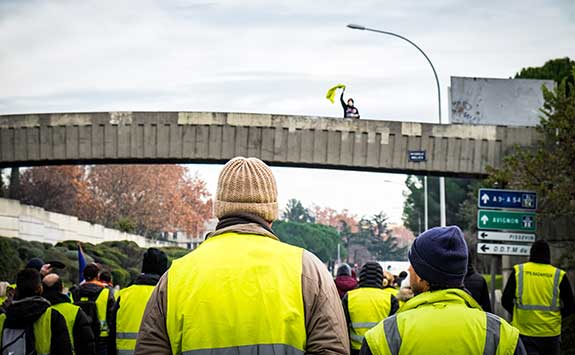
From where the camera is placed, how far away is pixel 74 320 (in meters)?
10.4

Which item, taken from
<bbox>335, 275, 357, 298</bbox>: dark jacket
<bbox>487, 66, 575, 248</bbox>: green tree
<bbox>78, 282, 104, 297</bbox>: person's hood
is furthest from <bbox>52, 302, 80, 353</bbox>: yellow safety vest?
<bbox>487, 66, 575, 248</bbox>: green tree

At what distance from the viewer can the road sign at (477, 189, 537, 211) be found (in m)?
24.1

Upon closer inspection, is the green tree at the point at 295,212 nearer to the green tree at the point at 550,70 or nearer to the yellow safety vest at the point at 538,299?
the green tree at the point at 550,70

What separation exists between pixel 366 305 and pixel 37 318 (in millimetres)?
3650

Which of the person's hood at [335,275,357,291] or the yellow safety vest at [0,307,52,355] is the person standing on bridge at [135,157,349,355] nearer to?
the yellow safety vest at [0,307,52,355]

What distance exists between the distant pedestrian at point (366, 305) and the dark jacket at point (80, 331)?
269 cm

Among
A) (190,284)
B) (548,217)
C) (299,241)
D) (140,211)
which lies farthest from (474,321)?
(299,241)

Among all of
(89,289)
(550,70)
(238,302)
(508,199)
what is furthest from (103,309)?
(550,70)

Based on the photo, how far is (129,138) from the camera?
1578 inches

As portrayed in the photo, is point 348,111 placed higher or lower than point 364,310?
higher

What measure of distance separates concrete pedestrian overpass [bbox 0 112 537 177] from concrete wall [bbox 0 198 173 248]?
37.8 ft

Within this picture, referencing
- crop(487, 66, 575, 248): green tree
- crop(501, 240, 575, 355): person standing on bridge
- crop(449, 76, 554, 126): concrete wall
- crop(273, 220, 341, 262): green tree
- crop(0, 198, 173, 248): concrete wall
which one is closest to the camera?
crop(501, 240, 575, 355): person standing on bridge

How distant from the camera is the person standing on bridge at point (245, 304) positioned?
4449 mm

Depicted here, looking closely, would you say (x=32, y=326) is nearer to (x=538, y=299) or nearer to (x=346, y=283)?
(x=346, y=283)
